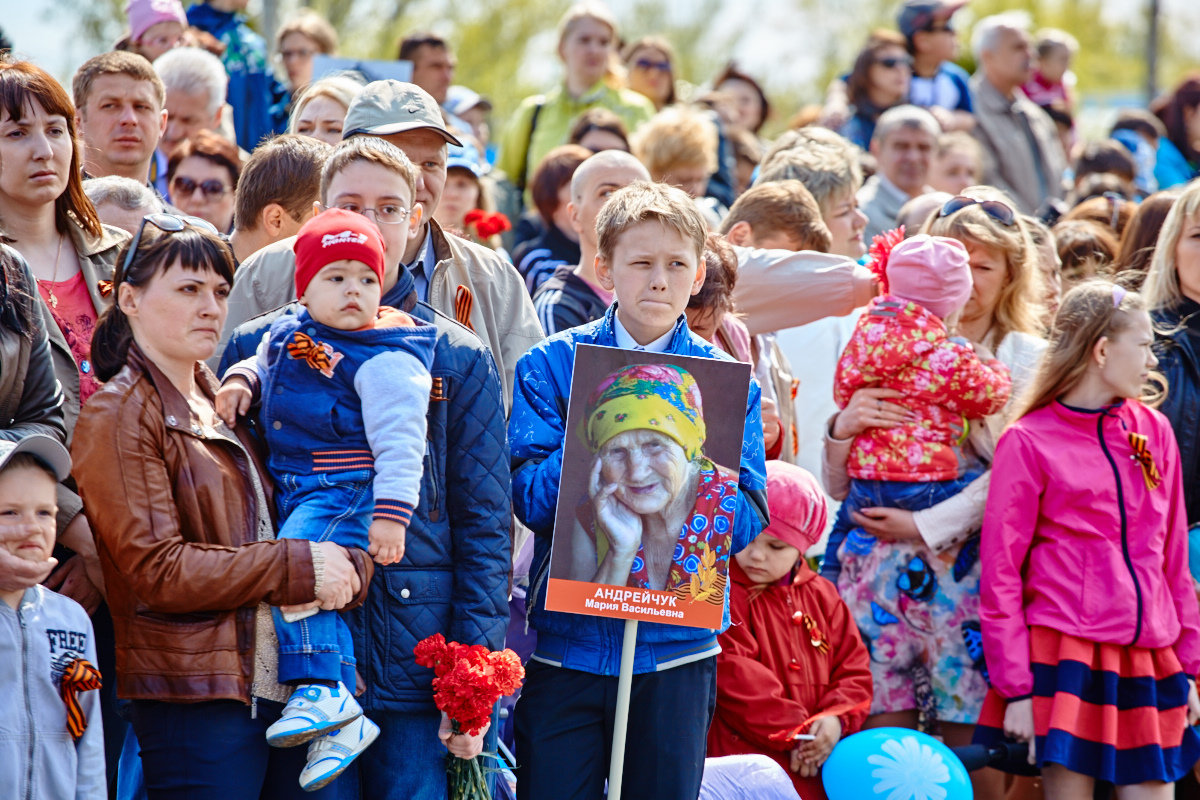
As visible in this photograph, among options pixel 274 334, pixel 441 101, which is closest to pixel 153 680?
pixel 274 334

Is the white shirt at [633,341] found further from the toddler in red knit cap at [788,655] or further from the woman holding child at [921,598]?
the woman holding child at [921,598]

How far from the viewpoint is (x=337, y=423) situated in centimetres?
322

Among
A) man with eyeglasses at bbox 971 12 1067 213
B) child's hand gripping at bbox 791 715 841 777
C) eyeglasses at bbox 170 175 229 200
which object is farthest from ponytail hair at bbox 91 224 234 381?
man with eyeglasses at bbox 971 12 1067 213

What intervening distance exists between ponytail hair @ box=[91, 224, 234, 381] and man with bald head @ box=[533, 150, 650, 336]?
1579 mm

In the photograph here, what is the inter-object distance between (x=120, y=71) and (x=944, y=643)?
381 cm

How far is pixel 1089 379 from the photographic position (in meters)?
4.79

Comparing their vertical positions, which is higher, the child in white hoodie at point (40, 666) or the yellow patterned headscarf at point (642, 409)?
the yellow patterned headscarf at point (642, 409)

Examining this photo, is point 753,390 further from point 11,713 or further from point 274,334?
point 11,713

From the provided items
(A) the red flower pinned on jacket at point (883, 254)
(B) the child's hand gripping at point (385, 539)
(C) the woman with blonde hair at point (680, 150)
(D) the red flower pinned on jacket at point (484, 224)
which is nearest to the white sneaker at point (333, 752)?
(B) the child's hand gripping at point (385, 539)

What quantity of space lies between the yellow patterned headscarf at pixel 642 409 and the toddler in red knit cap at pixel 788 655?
950 millimetres

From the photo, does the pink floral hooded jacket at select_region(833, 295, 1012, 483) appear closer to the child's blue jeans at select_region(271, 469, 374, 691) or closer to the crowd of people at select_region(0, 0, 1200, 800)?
the crowd of people at select_region(0, 0, 1200, 800)

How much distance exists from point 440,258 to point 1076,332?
2321 millimetres

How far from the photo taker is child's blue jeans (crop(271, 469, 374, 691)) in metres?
3.12

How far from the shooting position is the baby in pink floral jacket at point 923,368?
4648 mm
